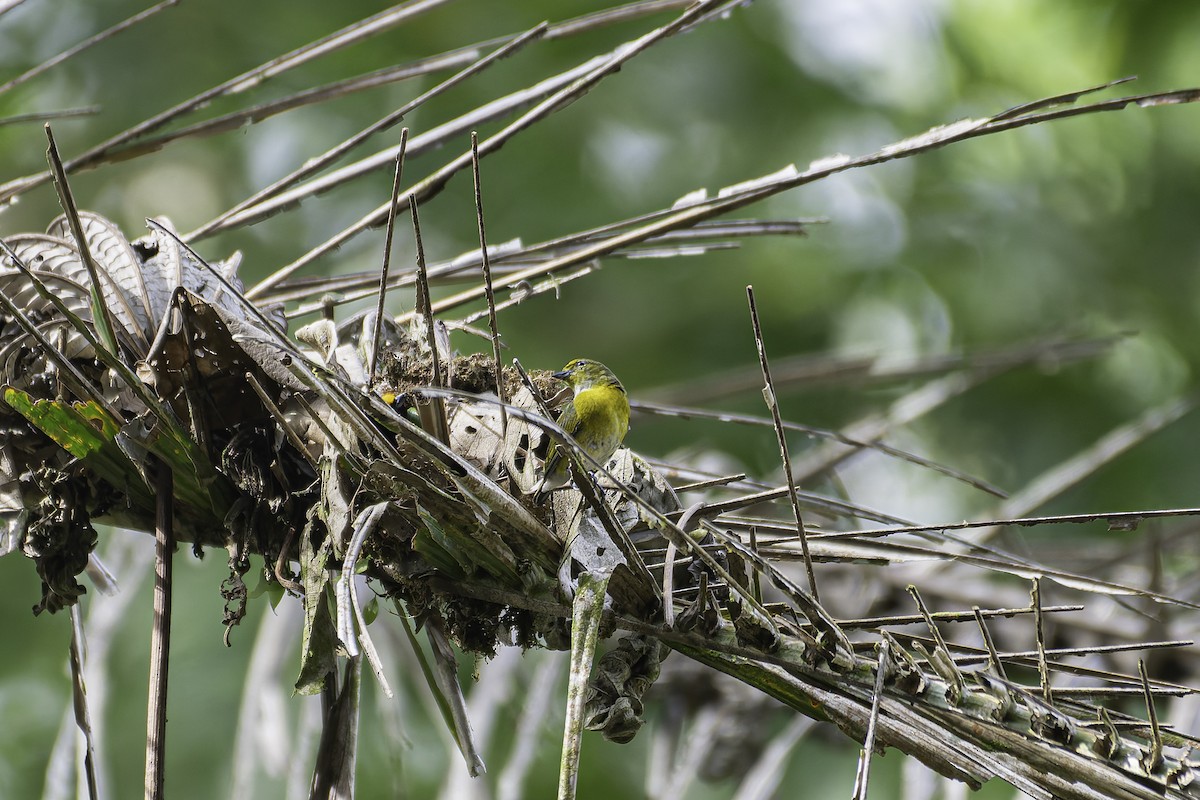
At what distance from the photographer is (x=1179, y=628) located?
2.73 m

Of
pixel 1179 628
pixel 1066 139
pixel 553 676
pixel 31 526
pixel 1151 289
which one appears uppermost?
pixel 1066 139

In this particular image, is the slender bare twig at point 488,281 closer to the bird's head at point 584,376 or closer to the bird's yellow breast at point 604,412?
the bird's yellow breast at point 604,412

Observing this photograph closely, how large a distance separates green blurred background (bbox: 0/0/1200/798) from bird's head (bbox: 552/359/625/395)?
3.48 metres

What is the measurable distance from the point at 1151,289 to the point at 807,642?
6.43 metres

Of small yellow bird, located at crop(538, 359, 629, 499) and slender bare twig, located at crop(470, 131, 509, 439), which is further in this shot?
small yellow bird, located at crop(538, 359, 629, 499)

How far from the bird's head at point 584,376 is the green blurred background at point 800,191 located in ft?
11.4

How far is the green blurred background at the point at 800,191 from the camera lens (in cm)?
595

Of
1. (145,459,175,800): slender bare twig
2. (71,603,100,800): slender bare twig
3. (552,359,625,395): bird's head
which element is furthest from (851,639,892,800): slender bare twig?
(552,359,625,395): bird's head

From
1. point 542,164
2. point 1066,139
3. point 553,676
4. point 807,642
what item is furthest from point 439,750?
point 1066,139

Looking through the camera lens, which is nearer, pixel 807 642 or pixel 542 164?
pixel 807 642

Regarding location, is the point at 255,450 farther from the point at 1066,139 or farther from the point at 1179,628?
the point at 1066,139

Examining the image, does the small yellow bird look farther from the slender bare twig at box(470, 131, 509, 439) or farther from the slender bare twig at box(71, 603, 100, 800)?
the slender bare twig at box(71, 603, 100, 800)

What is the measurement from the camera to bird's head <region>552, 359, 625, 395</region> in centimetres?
190

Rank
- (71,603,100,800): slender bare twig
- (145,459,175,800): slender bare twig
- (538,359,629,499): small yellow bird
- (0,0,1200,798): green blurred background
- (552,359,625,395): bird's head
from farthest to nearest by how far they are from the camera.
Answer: (0,0,1200,798): green blurred background → (552,359,625,395): bird's head → (538,359,629,499): small yellow bird → (71,603,100,800): slender bare twig → (145,459,175,800): slender bare twig
